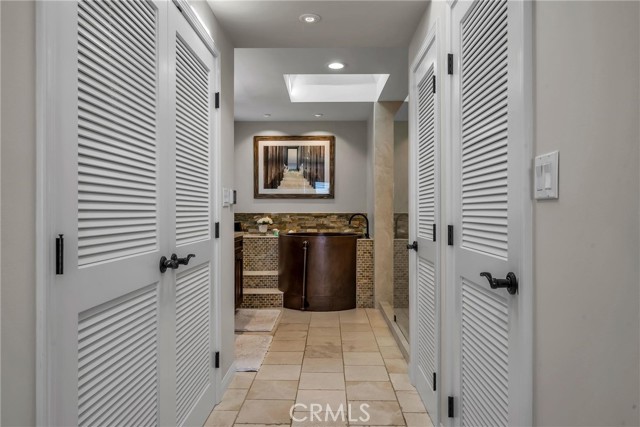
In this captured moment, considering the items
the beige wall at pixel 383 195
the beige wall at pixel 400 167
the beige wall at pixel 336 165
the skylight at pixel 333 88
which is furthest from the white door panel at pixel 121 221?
the beige wall at pixel 336 165

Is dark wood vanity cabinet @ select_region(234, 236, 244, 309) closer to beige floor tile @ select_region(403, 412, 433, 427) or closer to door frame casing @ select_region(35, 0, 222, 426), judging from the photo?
beige floor tile @ select_region(403, 412, 433, 427)

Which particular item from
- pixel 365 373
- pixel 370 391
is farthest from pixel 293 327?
pixel 370 391

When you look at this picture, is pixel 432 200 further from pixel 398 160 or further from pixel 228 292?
pixel 398 160

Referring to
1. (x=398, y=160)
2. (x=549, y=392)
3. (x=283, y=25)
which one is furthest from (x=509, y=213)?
(x=398, y=160)

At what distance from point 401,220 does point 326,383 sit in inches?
81.6

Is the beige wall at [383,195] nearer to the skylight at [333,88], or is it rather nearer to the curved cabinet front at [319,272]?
the skylight at [333,88]

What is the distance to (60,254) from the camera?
1013 mm

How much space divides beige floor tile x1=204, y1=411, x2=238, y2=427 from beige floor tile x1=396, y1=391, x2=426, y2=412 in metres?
0.96

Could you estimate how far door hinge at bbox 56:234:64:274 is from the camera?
100cm

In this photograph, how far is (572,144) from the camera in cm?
94

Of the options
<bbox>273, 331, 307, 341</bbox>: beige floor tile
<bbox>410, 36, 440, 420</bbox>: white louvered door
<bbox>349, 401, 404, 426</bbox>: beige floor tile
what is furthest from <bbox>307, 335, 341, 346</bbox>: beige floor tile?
<bbox>349, 401, 404, 426</bbox>: beige floor tile

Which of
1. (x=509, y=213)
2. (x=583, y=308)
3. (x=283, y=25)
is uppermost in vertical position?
(x=283, y=25)

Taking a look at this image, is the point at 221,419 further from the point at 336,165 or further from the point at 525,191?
the point at 336,165

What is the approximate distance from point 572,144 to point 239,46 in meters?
2.44
